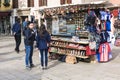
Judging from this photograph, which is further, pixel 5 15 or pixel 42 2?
pixel 5 15

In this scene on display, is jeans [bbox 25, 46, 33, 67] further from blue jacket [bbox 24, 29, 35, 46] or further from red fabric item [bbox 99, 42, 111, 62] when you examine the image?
red fabric item [bbox 99, 42, 111, 62]

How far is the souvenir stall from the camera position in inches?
493

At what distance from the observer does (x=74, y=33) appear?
44.3 ft

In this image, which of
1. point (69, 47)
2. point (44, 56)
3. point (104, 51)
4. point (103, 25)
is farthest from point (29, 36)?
point (103, 25)

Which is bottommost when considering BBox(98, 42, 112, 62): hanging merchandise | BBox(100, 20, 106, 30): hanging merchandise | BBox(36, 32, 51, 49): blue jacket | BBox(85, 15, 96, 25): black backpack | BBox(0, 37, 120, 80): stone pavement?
BBox(0, 37, 120, 80): stone pavement

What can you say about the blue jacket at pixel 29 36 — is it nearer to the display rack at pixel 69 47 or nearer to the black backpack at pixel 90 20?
the display rack at pixel 69 47

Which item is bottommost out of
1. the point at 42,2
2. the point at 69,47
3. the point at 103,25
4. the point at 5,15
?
the point at 69,47

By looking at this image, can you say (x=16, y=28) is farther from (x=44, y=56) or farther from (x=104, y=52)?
(x=104, y=52)

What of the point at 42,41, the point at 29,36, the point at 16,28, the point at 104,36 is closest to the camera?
the point at 42,41

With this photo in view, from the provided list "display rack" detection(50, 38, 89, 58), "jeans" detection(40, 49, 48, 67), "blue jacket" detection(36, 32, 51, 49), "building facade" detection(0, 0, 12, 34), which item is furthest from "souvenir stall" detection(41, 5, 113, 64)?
"building facade" detection(0, 0, 12, 34)

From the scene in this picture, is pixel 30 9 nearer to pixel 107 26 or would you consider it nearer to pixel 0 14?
pixel 0 14

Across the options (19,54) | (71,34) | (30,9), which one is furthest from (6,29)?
(71,34)

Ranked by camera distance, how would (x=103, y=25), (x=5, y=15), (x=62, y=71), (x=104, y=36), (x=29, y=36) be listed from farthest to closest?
(x=5, y=15) < (x=103, y=25) < (x=104, y=36) < (x=29, y=36) < (x=62, y=71)

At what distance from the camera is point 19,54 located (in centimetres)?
1627
